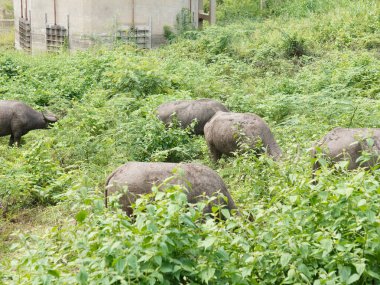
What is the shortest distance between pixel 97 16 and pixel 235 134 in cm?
1384

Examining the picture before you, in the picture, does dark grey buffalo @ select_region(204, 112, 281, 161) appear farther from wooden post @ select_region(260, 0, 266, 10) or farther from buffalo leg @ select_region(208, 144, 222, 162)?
wooden post @ select_region(260, 0, 266, 10)

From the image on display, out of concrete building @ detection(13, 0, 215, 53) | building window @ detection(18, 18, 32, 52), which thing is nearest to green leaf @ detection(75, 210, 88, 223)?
concrete building @ detection(13, 0, 215, 53)

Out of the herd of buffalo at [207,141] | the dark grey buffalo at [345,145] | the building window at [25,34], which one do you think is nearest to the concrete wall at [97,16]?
the building window at [25,34]

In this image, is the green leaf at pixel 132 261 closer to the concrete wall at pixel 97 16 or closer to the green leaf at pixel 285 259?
the green leaf at pixel 285 259

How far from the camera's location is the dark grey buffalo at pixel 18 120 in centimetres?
1320

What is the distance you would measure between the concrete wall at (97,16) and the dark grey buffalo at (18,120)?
9.23 metres

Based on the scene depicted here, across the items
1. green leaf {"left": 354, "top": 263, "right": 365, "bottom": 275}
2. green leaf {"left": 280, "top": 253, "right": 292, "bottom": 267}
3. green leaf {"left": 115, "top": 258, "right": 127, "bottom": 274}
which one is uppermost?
green leaf {"left": 115, "top": 258, "right": 127, "bottom": 274}

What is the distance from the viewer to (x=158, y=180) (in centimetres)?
717

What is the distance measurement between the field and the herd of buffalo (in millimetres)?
292

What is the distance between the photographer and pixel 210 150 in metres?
11.2

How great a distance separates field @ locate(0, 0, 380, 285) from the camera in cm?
459

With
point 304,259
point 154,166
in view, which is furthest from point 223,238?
point 154,166

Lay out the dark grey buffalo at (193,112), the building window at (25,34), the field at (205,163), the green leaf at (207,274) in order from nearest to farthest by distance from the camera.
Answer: the green leaf at (207,274) < the field at (205,163) < the dark grey buffalo at (193,112) < the building window at (25,34)

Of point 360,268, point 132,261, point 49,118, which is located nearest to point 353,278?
point 360,268
